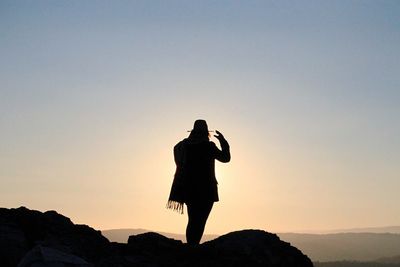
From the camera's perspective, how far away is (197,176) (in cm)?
1125

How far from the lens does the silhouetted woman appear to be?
1115 cm

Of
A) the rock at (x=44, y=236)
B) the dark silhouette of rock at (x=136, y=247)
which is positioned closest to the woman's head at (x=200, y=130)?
the dark silhouette of rock at (x=136, y=247)

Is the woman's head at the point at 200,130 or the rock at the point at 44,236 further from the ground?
the woman's head at the point at 200,130

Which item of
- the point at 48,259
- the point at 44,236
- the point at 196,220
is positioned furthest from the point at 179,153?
the point at 48,259

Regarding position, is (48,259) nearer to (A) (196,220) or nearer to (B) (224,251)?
(B) (224,251)

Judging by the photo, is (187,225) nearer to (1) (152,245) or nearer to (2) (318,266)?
(1) (152,245)

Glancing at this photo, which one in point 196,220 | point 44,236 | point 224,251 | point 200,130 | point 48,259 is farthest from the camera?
point 200,130

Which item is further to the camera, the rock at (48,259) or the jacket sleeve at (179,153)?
the jacket sleeve at (179,153)

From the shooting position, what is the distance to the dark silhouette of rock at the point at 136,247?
9164 millimetres

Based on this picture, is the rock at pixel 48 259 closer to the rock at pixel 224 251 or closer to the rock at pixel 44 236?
the rock at pixel 44 236

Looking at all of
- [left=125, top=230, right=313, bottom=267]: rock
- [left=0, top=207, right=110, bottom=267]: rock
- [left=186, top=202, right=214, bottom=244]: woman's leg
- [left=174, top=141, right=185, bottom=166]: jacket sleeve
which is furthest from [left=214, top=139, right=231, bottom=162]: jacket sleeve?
[left=0, top=207, right=110, bottom=267]: rock

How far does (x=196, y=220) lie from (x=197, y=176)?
83cm

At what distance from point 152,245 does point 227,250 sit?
135 cm

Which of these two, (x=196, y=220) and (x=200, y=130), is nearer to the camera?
(x=196, y=220)
